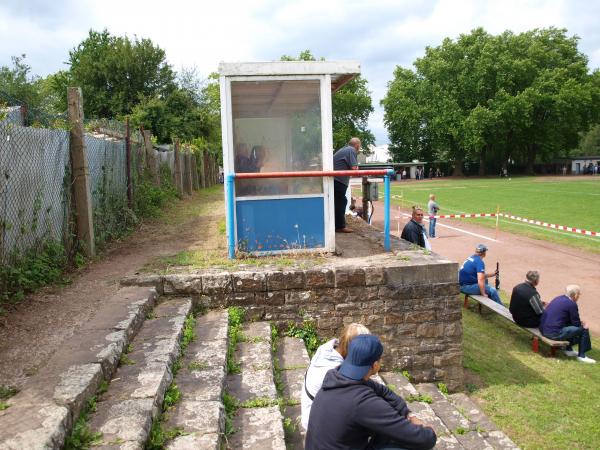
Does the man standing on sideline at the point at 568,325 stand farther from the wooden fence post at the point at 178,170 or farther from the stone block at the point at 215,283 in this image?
the wooden fence post at the point at 178,170

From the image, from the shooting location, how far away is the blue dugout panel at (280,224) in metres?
6.90

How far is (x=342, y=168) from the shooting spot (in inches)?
334

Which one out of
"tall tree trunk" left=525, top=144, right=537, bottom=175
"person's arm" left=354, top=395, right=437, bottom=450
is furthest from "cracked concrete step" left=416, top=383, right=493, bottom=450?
"tall tree trunk" left=525, top=144, right=537, bottom=175

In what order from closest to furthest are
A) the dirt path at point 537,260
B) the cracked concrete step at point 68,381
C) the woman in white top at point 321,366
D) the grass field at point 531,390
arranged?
the cracked concrete step at point 68,381, the woman in white top at point 321,366, the grass field at point 531,390, the dirt path at point 537,260

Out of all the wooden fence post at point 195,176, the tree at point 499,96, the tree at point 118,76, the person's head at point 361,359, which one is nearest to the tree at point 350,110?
the tree at point 499,96

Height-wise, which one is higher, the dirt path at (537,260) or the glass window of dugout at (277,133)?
the glass window of dugout at (277,133)

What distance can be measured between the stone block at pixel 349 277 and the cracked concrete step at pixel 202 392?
1372mm

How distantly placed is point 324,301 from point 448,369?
5.49 feet

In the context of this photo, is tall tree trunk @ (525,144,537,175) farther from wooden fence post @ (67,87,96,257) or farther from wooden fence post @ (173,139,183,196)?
wooden fence post @ (67,87,96,257)

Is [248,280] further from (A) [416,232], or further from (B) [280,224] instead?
(A) [416,232]

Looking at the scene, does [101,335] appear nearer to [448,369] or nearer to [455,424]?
[455,424]

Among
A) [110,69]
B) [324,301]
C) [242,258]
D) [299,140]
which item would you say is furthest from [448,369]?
[110,69]

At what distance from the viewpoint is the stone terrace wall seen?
6016 millimetres

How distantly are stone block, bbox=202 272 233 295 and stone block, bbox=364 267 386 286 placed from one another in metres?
1.54
